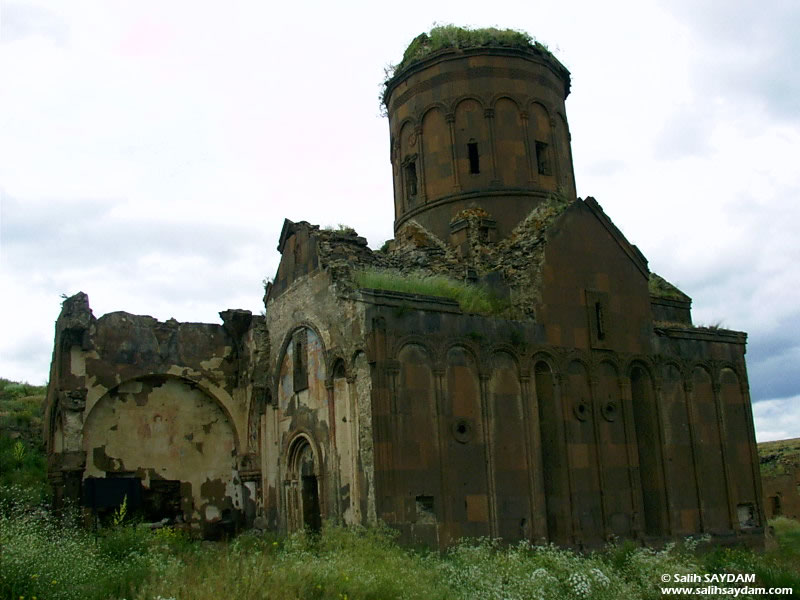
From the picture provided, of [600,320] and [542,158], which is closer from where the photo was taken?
[600,320]

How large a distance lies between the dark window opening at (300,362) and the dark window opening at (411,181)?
5.08 metres

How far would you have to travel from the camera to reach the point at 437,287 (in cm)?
1420

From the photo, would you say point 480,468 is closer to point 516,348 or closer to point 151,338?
point 516,348

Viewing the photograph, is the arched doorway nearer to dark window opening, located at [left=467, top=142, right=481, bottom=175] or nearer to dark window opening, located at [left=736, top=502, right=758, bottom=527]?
dark window opening, located at [left=467, top=142, right=481, bottom=175]

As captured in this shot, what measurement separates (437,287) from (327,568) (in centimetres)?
597

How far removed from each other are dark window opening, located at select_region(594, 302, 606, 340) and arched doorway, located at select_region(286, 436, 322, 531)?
5.70 m

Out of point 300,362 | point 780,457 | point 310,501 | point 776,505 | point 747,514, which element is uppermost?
point 300,362

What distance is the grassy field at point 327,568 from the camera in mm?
8516

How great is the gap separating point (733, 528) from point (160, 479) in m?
11.2

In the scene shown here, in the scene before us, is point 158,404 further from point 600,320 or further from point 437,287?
point 600,320

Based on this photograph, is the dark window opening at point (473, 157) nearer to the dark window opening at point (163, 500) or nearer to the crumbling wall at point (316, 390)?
the crumbling wall at point (316, 390)

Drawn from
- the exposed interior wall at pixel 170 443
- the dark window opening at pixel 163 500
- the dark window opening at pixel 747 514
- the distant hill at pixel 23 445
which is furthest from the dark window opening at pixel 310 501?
the dark window opening at pixel 747 514

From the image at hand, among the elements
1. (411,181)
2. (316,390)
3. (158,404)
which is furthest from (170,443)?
(411,181)

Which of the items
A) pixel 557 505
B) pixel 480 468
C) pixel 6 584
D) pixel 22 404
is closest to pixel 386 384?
pixel 480 468
